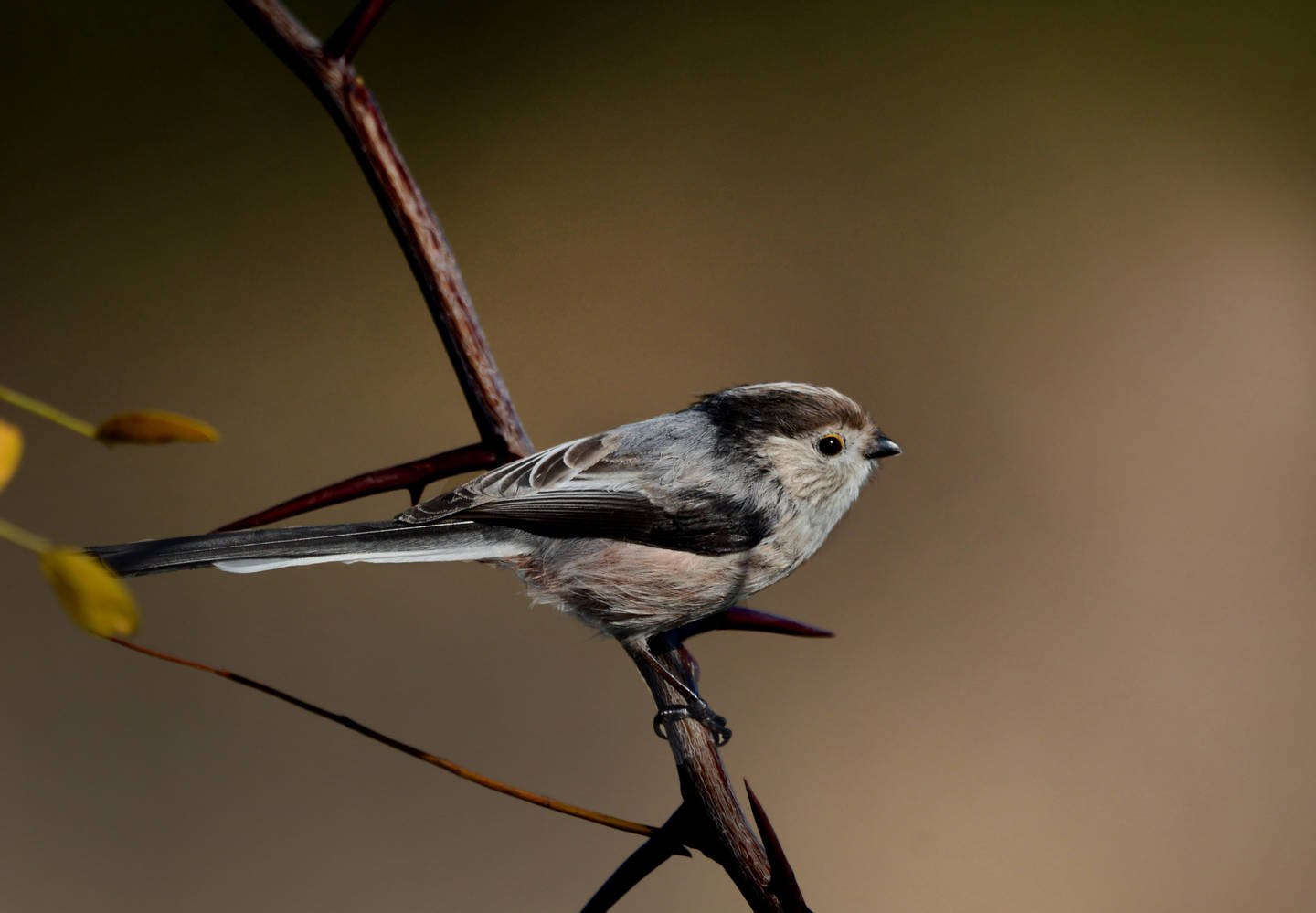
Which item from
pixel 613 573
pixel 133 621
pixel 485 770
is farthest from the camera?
pixel 485 770

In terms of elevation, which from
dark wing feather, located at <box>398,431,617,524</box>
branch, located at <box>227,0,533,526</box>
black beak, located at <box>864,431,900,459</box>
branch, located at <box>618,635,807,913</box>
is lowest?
branch, located at <box>618,635,807,913</box>

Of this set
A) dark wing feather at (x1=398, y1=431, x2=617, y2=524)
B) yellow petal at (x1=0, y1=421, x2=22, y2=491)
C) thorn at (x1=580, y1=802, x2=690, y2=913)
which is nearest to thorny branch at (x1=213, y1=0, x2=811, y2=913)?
thorn at (x1=580, y1=802, x2=690, y2=913)

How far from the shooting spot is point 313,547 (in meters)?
0.74

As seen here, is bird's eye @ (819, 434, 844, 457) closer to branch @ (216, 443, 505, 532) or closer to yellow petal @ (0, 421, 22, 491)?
branch @ (216, 443, 505, 532)

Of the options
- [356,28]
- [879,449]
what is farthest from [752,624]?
[356,28]

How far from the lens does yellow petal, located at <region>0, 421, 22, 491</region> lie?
0.26 meters

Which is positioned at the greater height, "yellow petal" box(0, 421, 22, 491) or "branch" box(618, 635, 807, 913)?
"yellow petal" box(0, 421, 22, 491)

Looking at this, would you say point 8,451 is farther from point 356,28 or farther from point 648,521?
point 648,521

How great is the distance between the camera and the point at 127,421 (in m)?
0.30

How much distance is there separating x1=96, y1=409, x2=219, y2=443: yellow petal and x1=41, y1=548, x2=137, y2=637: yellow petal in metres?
0.03

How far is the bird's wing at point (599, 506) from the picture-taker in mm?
840

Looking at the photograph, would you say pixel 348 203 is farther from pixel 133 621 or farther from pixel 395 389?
pixel 133 621

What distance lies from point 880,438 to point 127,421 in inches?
28.3

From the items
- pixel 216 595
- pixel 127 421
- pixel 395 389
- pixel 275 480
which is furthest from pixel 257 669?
pixel 127 421
